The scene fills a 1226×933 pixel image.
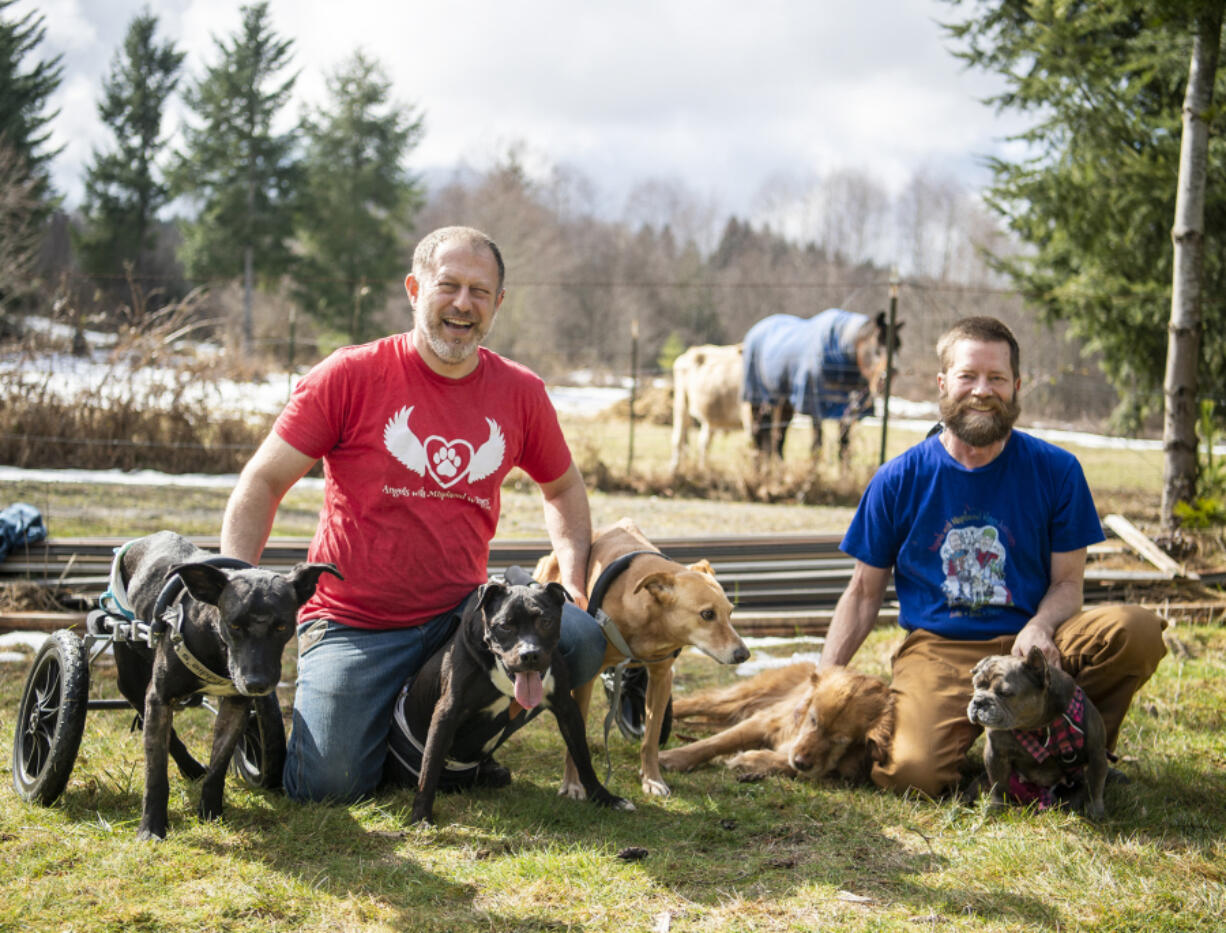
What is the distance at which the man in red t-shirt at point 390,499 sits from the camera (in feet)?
11.8

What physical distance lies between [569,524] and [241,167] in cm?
3910

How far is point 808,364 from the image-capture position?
1253 cm

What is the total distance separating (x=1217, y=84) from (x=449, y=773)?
10635mm

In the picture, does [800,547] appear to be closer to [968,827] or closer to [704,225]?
[968,827]

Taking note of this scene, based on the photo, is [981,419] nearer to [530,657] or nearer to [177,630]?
[530,657]

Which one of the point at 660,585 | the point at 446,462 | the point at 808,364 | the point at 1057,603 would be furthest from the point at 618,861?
the point at 808,364

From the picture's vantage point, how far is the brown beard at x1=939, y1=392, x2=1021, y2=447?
3.83m

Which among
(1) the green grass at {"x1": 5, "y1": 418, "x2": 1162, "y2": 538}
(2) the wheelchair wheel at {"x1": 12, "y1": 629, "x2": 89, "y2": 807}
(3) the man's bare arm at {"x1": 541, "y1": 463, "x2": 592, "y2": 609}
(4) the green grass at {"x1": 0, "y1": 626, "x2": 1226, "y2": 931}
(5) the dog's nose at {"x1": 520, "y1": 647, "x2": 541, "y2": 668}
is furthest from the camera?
(1) the green grass at {"x1": 5, "y1": 418, "x2": 1162, "y2": 538}

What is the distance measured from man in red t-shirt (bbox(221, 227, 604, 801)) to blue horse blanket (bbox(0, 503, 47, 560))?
335 centimetres

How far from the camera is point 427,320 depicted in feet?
A: 12.0

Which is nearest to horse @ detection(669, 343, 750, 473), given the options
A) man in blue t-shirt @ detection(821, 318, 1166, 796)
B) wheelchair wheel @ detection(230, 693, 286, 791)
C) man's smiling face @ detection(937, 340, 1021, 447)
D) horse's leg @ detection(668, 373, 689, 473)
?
horse's leg @ detection(668, 373, 689, 473)

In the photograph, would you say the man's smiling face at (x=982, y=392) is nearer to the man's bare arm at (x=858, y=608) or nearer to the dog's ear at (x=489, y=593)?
the man's bare arm at (x=858, y=608)

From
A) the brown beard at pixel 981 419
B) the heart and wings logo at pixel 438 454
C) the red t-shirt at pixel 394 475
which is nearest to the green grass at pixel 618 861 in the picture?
the red t-shirt at pixel 394 475

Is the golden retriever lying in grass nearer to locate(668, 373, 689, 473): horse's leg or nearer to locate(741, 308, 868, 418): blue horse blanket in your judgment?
locate(741, 308, 868, 418): blue horse blanket
